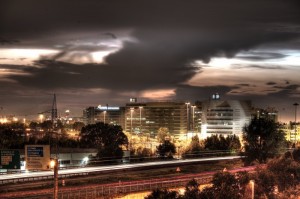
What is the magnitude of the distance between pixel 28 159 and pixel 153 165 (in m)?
29.6

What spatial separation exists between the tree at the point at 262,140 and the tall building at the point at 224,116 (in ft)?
317

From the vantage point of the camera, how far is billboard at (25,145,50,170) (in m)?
27.0

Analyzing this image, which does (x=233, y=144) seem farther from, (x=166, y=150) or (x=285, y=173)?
(x=285, y=173)

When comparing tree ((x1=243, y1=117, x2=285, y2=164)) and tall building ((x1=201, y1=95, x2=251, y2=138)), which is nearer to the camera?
tree ((x1=243, y1=117, x2=285, y2=164))

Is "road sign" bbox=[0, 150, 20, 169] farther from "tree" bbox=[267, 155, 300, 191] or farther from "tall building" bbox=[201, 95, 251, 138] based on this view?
"tall building" bbox=[201, 95, 251, 138]

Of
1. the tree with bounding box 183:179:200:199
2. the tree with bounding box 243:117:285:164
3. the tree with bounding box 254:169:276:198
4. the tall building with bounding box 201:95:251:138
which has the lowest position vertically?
the tree with bounding box 254:169:276:198

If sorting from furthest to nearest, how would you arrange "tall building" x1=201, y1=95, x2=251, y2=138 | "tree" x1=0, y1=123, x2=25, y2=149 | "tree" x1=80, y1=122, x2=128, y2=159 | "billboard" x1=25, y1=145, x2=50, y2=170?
"tall building" x1=201, y1=95, x2=251, y2=138
"tree" x1=80, y1=122, x2=128, y2=159
"tree" x1=0, y1=123, x2=25, y2=149
"billboard" x1=25, y1=145, x2=50, y2=170

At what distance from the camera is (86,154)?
72.7 meters

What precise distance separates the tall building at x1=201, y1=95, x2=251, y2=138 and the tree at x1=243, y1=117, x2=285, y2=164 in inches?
3801

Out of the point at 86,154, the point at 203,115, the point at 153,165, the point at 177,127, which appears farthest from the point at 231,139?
the point at 177,127

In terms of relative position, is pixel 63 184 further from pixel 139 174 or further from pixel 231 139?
pixel 231 139

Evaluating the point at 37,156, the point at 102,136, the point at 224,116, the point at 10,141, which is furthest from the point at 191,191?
the point at 224,116

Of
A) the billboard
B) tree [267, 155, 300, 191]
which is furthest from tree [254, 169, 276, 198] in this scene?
the billboard

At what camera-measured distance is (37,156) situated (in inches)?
1076
